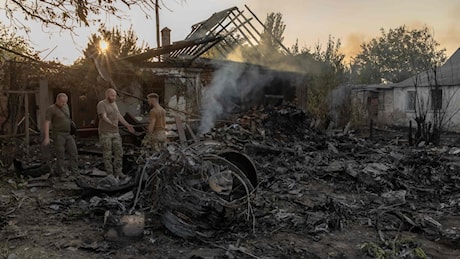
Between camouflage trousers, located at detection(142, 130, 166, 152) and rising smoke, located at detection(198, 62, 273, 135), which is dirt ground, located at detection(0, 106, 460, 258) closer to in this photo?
camouflage trousers, located at detection(142, 130, 166, 152)

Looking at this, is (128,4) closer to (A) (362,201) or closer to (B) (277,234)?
(B) (277,234)

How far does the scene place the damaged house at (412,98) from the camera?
2041 centimetres

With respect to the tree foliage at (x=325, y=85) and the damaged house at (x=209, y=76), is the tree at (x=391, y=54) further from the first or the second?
the damaged house at (x=209, y=76)

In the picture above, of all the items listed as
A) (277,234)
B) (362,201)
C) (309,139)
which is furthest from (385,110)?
(277,234)

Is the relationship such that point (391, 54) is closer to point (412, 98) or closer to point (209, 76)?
point (412, 98)

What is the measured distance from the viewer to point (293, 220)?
17.3ft

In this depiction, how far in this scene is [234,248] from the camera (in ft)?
14.0

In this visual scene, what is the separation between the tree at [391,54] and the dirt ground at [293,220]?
36.9 metres

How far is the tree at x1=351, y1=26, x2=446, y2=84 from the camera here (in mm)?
42781

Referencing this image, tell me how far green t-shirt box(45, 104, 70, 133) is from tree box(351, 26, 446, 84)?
39.6m

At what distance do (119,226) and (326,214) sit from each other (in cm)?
305

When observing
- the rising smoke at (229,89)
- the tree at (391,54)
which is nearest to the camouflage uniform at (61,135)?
the rising smoke at (229,89)

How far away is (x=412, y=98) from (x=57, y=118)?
854 inches

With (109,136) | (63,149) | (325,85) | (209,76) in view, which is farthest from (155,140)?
(325,85)
